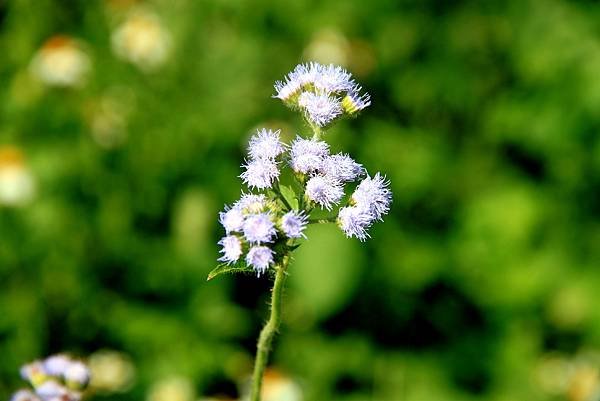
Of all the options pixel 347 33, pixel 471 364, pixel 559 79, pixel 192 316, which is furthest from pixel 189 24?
pixel 471 364

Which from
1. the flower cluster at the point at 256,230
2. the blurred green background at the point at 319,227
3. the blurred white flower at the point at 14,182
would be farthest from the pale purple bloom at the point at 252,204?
the blurred white flower at the point at 14,182

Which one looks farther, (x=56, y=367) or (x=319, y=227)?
(x=319, y=227)

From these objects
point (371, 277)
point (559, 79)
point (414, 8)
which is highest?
point (414, 8)

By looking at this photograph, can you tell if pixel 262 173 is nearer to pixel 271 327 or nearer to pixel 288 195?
pixel 288 195

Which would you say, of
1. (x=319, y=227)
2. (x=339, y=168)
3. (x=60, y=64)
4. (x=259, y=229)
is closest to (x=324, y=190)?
(x=339, y=168)

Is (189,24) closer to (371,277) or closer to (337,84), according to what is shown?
(371,277)

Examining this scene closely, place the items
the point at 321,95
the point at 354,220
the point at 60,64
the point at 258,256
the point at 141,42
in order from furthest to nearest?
the point at 141,42 < the point at 60,64 < the point at 321,95 < the point at 354,220 < the point at 258,256
